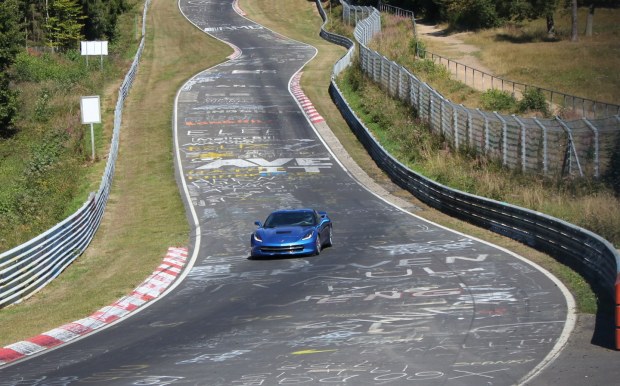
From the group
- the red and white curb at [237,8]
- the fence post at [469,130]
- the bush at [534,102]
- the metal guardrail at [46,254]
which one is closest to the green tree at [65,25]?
the red and white curb at [237,8]

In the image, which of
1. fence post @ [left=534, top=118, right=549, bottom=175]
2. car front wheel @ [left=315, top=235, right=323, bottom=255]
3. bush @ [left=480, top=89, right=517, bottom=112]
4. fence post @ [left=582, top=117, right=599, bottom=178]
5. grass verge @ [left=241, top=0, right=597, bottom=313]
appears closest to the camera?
grass verge @ [left=241, top=0, right=597, bottom=313]

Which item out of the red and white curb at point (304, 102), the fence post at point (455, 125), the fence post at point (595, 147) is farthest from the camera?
the red and white curb at point (304, 102)

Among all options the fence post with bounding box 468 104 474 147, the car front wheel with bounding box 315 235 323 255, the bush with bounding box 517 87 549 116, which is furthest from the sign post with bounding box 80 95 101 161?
the bush with bounding box 517 87 549 116

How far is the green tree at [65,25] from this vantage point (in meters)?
76.4

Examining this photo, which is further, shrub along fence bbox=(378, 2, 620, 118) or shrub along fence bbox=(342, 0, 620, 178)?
shrub along fence bbox=(378, 2, 620, 118)

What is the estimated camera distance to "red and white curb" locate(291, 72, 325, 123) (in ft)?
169

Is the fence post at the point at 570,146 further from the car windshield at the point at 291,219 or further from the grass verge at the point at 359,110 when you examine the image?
the car windshield at the point at 291,219

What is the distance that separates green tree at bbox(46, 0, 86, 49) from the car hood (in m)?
55.3

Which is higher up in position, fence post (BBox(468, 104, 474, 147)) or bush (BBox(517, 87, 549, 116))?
fence post (BBox(468, 104, 474, 147))

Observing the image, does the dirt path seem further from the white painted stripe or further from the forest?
the white painted stripe

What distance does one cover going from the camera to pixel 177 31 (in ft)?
280

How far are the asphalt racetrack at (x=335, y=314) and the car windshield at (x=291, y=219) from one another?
41.9 inches

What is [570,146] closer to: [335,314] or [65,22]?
[335,314]

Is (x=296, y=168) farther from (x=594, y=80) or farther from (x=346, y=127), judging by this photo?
(x=594, y=80)
